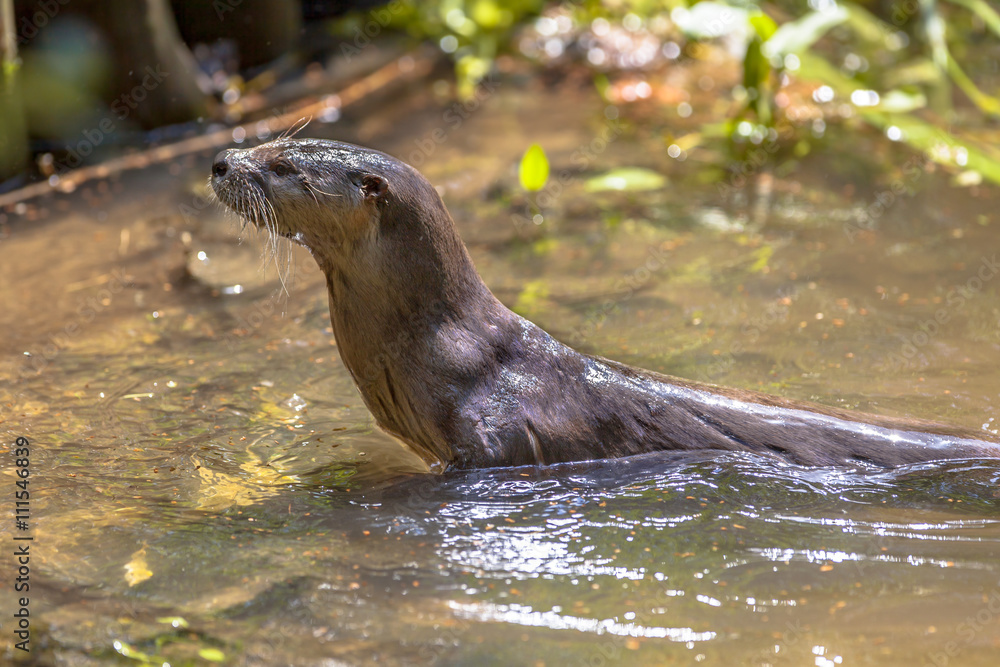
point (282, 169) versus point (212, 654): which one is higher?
point (282, 169)

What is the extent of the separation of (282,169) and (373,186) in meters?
0.29

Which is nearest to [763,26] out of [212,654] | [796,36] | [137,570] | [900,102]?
[796,36]

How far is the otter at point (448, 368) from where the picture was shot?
2926mm

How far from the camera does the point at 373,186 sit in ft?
9.52

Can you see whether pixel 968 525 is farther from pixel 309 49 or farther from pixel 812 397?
Result: pixel 309 49

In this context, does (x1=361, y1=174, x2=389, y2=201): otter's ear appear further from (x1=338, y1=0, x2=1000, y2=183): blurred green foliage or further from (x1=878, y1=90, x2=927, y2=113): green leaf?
(x1=878, y1=90, x2=927, y2=113): green leaf

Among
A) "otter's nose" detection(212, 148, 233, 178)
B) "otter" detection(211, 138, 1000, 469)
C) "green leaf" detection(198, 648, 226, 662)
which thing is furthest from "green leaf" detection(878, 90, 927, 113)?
"green leaf" detection(198, 648, 226, 662)

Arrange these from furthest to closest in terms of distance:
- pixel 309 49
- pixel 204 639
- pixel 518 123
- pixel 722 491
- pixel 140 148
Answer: pixel 309 49
pixel 518 123
pixel 140 148
pixel 722 491
pixel 204 639

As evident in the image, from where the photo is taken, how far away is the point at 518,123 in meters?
7.09

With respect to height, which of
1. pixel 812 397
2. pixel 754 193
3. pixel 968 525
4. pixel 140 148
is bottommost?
pixel 968 525

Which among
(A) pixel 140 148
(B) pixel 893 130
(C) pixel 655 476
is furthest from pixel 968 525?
(A) pixel 140 148

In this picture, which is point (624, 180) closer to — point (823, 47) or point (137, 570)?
point (137, 570)

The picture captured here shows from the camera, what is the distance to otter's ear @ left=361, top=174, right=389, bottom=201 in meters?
2.89

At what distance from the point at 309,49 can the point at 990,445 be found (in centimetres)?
639
